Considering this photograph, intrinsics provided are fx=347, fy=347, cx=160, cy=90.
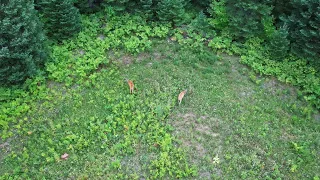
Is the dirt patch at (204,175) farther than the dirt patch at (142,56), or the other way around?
the dirt patch at (142,56)

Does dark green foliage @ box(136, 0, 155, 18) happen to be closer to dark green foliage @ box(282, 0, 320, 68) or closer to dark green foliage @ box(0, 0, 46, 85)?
dark green foliage @ box(0, 0, 46, 85)

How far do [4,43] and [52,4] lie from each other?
167cm

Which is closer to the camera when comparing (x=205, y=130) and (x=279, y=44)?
(x=205, y=130)

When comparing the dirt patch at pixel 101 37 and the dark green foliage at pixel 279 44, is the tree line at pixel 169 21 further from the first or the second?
the dirt patch at pixel 101 37

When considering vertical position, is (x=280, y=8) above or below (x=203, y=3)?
above

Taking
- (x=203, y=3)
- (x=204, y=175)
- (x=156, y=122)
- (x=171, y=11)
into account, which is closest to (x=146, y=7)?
(x=171, y=11)

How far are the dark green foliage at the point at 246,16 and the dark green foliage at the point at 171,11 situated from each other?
1184 mm

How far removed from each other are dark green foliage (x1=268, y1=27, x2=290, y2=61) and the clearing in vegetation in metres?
0.71

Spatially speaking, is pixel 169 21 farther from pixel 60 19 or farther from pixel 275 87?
pixel 275 87

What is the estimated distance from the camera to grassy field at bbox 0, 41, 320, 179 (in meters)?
6.08

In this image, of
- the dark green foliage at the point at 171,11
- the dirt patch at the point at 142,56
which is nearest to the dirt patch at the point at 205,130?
the dirt patch at the point at 142,56

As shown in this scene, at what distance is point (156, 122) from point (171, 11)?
3.32 metres

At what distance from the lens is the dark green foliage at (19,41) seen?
21.9 ft

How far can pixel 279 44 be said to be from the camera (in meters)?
7.90
